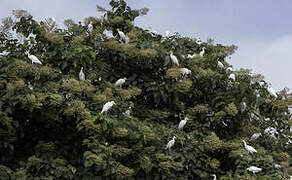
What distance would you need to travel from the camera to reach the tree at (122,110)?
3365mm

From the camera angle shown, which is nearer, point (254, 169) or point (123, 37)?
point (254, 169)

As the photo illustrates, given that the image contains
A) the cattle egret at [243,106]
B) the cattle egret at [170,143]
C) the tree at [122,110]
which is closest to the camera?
the tree at [122,110]

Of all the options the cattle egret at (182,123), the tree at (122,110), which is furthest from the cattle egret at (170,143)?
the cattle egret at (182,123)

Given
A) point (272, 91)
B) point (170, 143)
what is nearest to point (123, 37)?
point (170, 143)

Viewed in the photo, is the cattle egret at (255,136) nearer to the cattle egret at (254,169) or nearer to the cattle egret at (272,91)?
the cattle egret at (272,91)

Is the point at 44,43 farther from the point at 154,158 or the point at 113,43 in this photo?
the point at 154,158

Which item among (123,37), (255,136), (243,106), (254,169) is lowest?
(254,169)

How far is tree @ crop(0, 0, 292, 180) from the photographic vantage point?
3.37 m

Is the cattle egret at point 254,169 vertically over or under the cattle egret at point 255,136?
under

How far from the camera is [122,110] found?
3686 millimetres

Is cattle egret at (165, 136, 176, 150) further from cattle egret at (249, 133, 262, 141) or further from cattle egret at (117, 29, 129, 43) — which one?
cattle egret at (117, 29, 129, 43)

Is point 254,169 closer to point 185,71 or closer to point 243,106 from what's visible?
point 243,106

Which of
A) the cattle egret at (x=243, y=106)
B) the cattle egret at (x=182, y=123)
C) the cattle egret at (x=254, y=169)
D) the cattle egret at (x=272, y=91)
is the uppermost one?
the cattle egret at (x=272, y=91)

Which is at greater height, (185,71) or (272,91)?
(272,91)
